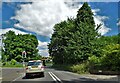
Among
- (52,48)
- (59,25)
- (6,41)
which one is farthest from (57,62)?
(6,41)

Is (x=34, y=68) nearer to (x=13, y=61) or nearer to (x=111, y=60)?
(x=111, y=60)

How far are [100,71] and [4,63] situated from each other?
72896mm

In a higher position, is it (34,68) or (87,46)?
(87,46)

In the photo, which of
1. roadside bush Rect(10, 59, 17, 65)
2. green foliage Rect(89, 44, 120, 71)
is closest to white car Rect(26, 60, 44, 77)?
green foliage Rect(89, 44, 120, 71)

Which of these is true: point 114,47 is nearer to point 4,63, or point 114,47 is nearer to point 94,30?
point 94,30

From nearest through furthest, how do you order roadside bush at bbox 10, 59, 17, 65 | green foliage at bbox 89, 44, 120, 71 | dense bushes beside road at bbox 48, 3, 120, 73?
green foliage at bbox 89, 44, 120, 71, dense bushes beside road at bbox 48, 3, 120, 73, roadside bush at bbox 10, 59, 17, 65

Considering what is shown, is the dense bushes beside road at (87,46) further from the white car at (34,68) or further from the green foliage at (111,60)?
the white car at (34,68)

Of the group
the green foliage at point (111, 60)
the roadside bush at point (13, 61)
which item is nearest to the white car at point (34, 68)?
the green foliage at point (111, 60)

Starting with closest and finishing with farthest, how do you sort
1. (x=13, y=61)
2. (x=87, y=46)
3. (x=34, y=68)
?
1. (x=34, y=68)
2. (x=87, y=46)
3. (x=13, y=61)

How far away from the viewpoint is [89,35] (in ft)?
169

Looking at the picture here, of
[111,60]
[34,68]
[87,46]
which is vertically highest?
[87,46]

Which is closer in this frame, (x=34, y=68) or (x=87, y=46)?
(x=34, y=68)

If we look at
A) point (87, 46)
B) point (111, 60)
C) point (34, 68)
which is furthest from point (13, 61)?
point (34, 68)

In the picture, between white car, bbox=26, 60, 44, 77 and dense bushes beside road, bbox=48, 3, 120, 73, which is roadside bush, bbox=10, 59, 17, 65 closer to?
dense bushes beside road, bbox=48, 3, 120, 73
